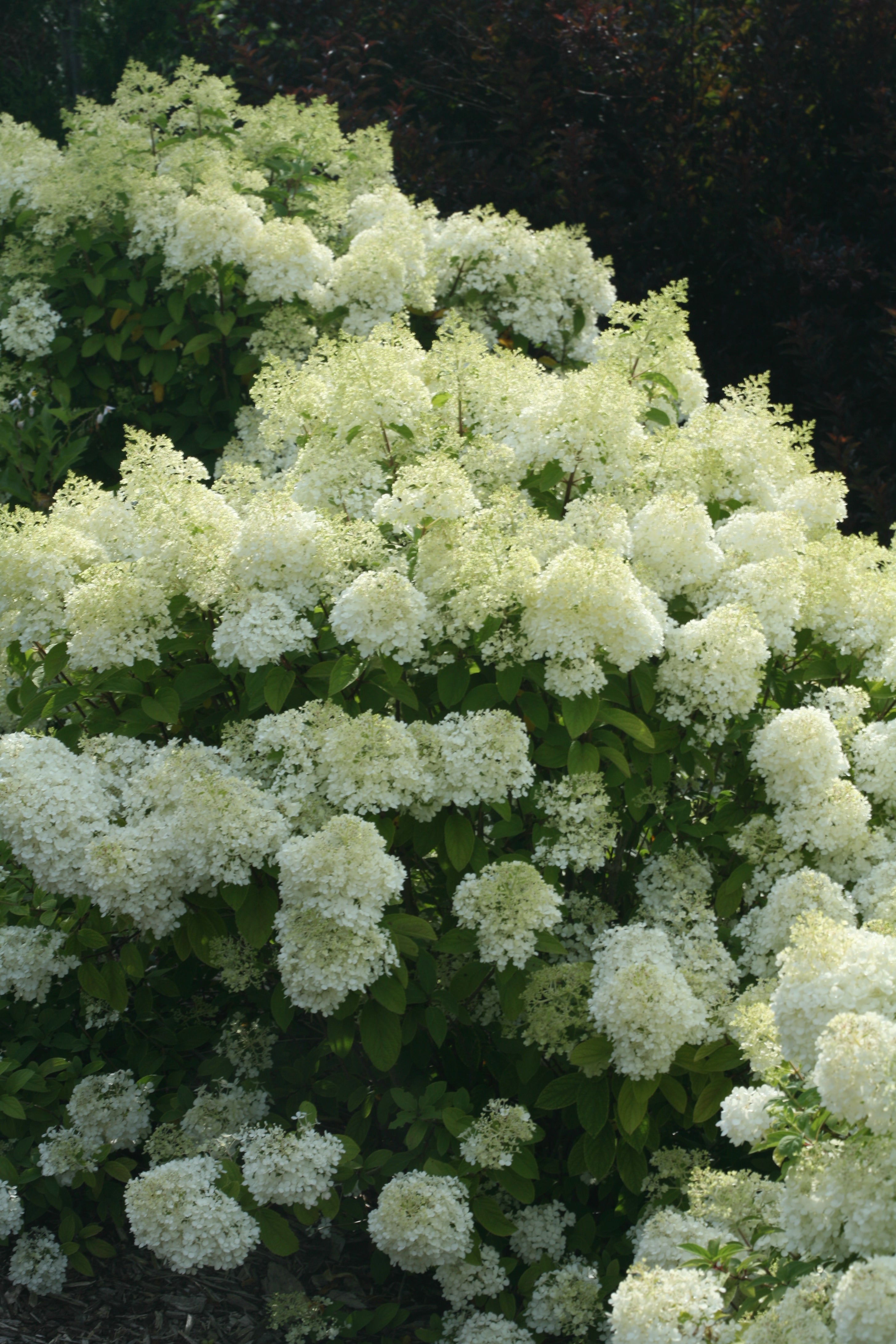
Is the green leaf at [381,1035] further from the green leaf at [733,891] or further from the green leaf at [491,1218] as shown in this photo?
the green leaf at [733,891]

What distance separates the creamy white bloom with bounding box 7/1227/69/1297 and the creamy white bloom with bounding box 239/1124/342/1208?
2.17 ft

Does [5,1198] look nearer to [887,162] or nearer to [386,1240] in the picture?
[386,1240]

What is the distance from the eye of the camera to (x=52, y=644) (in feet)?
11.4

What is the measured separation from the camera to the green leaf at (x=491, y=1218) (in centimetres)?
302

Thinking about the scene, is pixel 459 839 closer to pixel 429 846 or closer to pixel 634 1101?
pixel 429 846

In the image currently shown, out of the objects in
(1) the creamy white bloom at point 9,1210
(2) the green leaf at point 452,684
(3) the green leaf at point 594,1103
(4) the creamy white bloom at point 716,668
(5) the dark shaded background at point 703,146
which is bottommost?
(1) the creamy white bloom at point 9,1210

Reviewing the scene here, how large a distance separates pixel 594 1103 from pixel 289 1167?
2.44 ft

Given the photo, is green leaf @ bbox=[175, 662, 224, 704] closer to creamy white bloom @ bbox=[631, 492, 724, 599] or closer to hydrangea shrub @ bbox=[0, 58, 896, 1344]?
hydrangea shrub @ bbox=[0, 58, 896, 1344]

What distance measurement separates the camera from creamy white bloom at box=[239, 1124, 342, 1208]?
290 cm

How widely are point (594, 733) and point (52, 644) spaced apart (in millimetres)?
1526

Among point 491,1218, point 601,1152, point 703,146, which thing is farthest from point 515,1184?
point 703,146

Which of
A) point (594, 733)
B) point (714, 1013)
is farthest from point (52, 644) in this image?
point (714, 1013)

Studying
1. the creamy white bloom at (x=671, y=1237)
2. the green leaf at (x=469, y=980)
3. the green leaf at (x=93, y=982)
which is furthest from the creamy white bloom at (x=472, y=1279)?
the green leaf at (x=93, y=982)

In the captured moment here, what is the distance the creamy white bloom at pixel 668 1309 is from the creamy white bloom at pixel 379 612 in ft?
4.85
